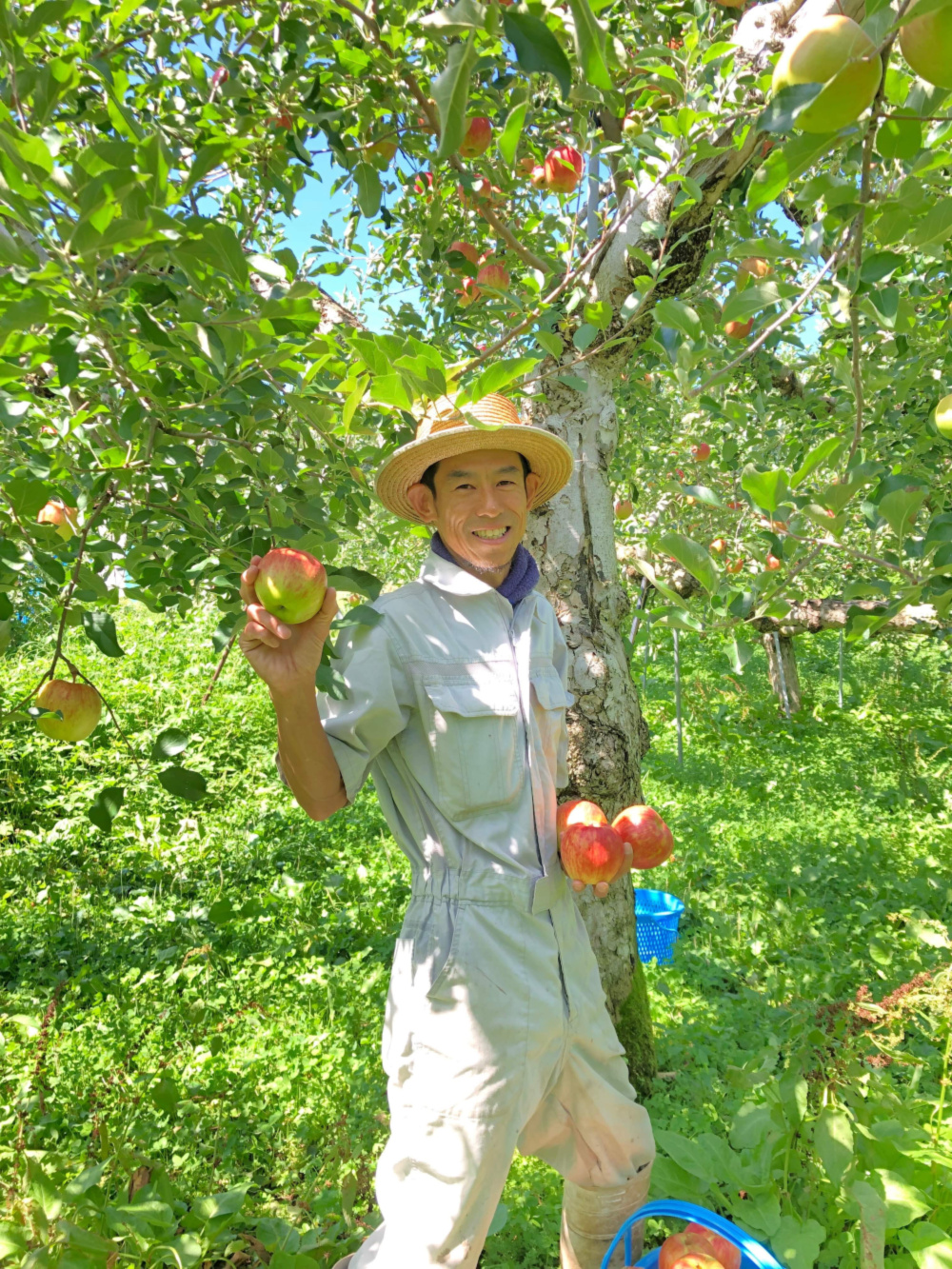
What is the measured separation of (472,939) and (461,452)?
0.94 m

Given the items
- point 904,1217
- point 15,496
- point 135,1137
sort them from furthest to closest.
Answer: point 135,1137, point 904,1217, point 15,496

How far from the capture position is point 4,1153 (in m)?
2.04

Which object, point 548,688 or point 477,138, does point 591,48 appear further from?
point 477,138

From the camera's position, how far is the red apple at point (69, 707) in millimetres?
1765

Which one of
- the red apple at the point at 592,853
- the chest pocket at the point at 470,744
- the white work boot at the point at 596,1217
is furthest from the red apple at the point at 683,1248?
the chest pocket at the point at 470,744

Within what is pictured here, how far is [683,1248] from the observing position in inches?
54.4

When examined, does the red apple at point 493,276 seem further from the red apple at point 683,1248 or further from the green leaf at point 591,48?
the red apple at point 683,1248

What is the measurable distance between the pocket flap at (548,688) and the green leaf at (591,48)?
3.80 feet

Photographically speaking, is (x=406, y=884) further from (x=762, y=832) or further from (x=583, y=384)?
(x=583, y=384)

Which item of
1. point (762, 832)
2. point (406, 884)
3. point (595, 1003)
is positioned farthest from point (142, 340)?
point (762, 832)

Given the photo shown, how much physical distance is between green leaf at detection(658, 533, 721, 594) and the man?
0.41m

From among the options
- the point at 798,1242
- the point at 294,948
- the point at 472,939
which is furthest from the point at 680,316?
the point at 294,948

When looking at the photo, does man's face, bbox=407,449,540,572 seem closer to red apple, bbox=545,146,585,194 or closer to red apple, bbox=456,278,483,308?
red apple, bbox=456,278,483,308

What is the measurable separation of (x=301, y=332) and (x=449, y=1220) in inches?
55.2
